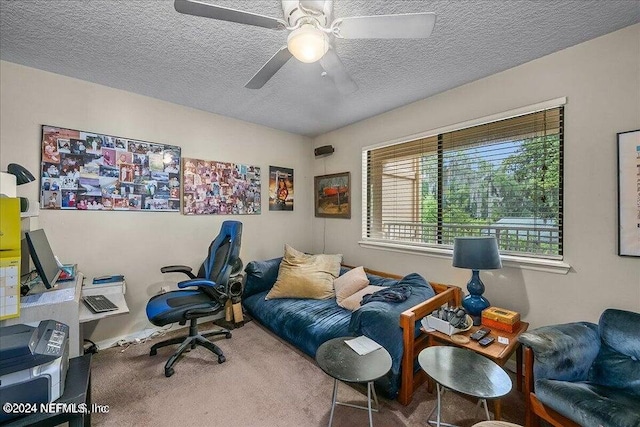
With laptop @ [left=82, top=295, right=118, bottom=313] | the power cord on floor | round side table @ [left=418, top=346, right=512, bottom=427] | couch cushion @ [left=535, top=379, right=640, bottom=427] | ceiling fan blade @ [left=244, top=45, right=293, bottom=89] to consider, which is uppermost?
ceiling fan blade @ [left=244, top=45, right=293, bottom=89]

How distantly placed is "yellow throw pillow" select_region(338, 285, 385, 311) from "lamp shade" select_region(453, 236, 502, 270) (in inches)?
35.9

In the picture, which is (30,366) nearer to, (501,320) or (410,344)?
(410,344)

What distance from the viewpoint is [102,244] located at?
2.45m

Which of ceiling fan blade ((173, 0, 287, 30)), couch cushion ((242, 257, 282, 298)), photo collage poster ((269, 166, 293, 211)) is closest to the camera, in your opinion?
ceiling fan blade ((173, 0, 287, 30))

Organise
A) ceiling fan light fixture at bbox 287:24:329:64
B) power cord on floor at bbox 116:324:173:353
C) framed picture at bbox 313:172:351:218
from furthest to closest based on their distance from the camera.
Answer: framed picture at bbox 313:172:351:218 < power cord on floor at bbox 116:324:173:353 < ceiling fan light fixture at bbox 287:24:329:64

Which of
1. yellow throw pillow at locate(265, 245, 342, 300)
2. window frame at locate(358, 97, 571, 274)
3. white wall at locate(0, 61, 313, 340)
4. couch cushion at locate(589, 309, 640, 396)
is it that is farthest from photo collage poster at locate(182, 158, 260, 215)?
couch cushion at locate(589, 309, 640, 396)

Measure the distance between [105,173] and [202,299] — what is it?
1513mm

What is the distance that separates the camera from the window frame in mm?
1933

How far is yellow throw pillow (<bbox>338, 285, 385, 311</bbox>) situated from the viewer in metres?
2.57

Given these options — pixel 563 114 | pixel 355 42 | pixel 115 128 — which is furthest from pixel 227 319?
pixel 563 114

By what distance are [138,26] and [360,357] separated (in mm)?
2473

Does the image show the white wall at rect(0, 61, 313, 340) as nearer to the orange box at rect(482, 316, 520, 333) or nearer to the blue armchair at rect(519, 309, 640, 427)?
the orange box at rect(482, 316, 520, 333)

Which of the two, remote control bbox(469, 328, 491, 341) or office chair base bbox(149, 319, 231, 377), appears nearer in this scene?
remote control bbox(469, 328, 491, 341)

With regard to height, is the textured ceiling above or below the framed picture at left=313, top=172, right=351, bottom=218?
above
